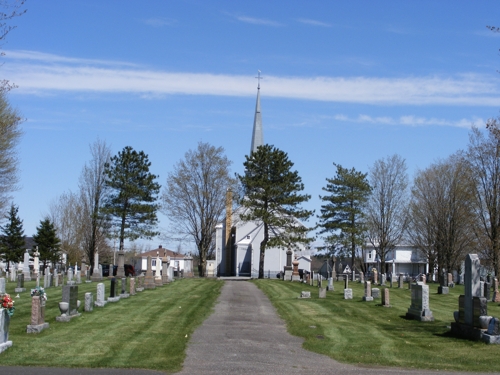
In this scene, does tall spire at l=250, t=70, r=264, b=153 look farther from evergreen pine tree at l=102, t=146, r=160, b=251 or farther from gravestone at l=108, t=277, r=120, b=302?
gravestone at l=108, t=277, r=120, b=302

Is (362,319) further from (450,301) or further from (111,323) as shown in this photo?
(450,301)

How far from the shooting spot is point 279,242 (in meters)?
54.4

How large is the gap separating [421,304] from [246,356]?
8.73 meters

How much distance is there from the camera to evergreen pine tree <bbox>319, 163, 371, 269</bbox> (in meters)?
56.8

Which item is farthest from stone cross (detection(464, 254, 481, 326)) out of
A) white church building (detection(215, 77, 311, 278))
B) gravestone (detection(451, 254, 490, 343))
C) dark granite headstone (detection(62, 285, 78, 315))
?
white church building (detection(215, 77, 311, 278))

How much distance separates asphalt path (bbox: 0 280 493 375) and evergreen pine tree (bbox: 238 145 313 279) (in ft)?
111

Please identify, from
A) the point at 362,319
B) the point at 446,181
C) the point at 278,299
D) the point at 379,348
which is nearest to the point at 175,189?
the point at 446,181

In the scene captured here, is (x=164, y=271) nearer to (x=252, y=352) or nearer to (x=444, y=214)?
(x=444, y=214)

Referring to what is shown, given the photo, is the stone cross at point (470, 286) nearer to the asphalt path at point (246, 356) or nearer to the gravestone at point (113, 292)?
the asphalt path at point (246, 356)

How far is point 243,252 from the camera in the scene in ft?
230

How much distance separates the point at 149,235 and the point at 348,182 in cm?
1897

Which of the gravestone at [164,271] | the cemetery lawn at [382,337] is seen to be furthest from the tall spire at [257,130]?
the cemetery lawn at [382,337]

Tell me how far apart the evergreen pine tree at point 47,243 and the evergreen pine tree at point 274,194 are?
20.8m

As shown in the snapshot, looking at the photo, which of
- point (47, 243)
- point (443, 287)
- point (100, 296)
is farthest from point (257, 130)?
point (100, 296)
